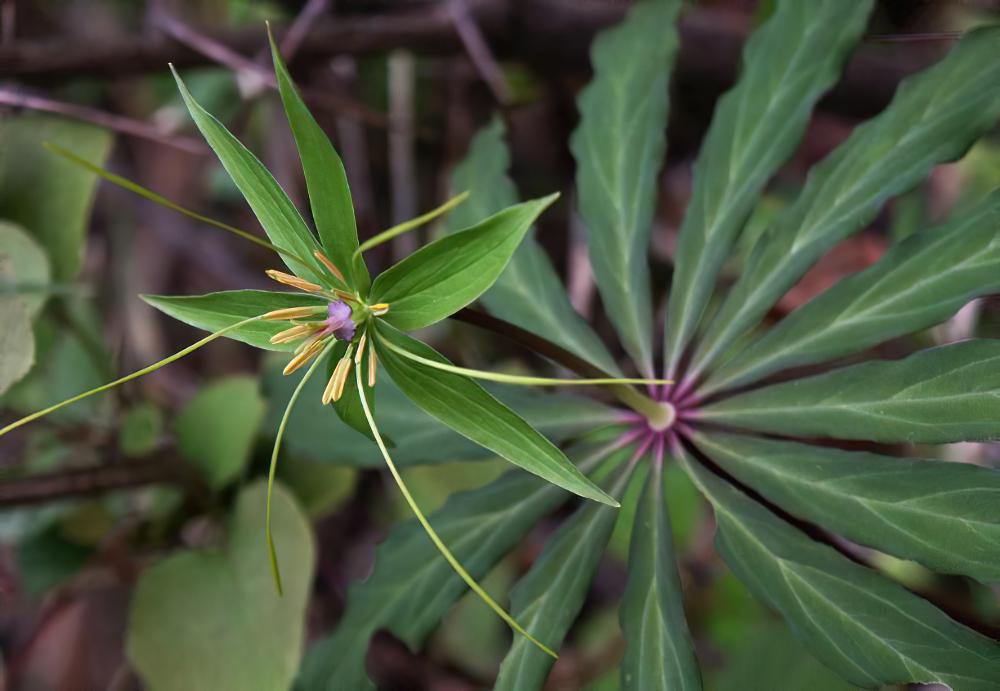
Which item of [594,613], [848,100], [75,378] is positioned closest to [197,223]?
[75,378]

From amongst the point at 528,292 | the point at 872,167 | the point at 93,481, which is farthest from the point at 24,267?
the point at 872,167

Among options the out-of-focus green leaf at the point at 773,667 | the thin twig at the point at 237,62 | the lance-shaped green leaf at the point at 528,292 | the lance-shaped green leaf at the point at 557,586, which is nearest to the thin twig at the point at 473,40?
the thin twig at the point at 237,62

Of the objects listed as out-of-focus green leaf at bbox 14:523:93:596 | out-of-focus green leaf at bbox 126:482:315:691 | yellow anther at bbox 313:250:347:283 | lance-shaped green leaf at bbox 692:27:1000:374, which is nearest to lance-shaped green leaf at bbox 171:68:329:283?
yellow anther at bbox 313:250:347:283

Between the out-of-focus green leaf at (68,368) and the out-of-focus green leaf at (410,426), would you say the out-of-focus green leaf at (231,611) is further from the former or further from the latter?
the out-of-focus green leaf at (68,368)

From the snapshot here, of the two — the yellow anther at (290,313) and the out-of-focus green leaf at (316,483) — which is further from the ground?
Result: the out-of-focus green leaf at (316,483)

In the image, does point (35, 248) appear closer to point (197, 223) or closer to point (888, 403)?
point (197, 223)
